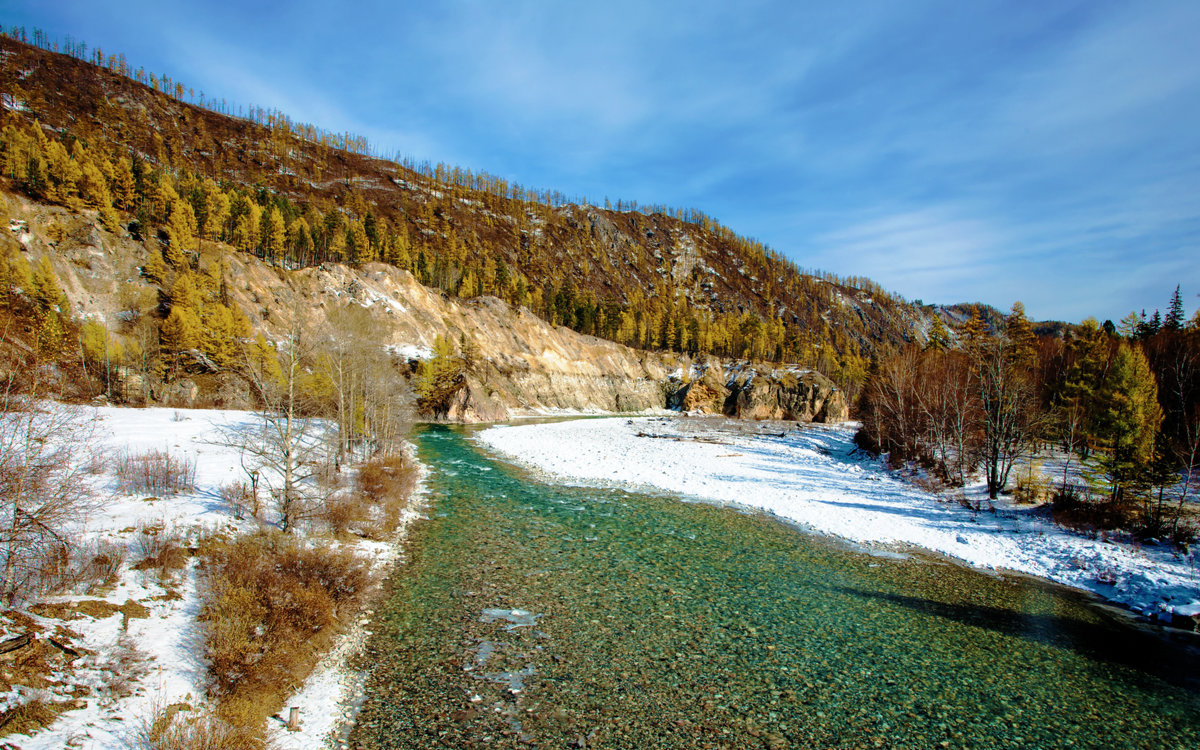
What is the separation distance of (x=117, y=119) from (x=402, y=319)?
14879 cm

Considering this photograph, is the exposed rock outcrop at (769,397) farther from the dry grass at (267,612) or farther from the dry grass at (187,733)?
the dry grass at (187,733)

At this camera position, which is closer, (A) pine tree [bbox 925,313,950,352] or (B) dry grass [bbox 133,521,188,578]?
(B) dry grass [bbox 133,521,188,578]

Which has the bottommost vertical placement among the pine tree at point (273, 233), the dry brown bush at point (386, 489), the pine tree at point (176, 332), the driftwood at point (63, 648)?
the dry brown bush at point (386, 489)

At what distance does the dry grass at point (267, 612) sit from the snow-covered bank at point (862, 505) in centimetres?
1759

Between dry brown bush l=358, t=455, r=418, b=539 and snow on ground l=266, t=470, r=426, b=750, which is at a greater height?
dry brown bush l=358, t=455, r=418, b=539

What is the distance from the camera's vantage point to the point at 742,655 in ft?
33.8

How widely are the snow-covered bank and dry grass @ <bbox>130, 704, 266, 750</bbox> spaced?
767 inches

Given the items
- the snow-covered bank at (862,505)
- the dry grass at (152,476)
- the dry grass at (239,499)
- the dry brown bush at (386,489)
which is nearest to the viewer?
the dry grass at (239,499)

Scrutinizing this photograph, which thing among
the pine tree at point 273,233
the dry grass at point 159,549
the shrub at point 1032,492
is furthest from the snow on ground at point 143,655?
the pine tree at point 273,233

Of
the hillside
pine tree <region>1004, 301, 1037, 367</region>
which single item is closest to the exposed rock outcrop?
the hillside

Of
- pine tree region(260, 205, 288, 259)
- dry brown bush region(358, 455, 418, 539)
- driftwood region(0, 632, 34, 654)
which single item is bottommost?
dry brown bush region(358, 455, 418, 539)

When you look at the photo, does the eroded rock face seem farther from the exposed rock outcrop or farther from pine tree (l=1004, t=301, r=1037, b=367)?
pine tree (l=1004, t=301, r=1037, b=367)

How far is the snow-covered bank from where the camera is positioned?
15758 millimetres

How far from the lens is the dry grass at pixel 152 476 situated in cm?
1598
